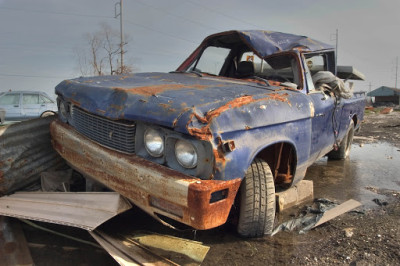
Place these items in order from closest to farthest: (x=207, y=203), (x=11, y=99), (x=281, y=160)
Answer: (x=207, y=203) < (x=281, y=160) < (x=11, y=99)

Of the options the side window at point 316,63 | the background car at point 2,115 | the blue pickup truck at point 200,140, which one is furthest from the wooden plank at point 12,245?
the background car at point 2,115

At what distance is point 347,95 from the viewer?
4.58 metres

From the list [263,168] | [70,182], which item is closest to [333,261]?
[263,168]

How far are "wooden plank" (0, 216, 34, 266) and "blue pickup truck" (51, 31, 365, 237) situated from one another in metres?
0.70

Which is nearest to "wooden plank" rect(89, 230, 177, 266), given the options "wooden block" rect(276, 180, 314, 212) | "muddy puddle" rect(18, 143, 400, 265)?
"muddy puddle" rect(18, 143, 400, 265)

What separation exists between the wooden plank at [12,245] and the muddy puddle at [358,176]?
3.24 metres

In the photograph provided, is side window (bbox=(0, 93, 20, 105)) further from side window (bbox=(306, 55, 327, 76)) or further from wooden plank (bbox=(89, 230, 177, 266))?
wooden plank (bbox=(89, 230, 177, 266))

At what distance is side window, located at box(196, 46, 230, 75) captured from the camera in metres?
4.41

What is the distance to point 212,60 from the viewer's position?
179 inches

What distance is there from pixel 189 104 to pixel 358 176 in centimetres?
404

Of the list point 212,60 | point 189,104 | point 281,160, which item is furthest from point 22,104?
point 189,104

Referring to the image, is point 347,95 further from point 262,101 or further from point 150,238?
point 150,238

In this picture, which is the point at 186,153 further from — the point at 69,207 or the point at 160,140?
the point at 69,207

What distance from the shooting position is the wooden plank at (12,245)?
91.1 inches
